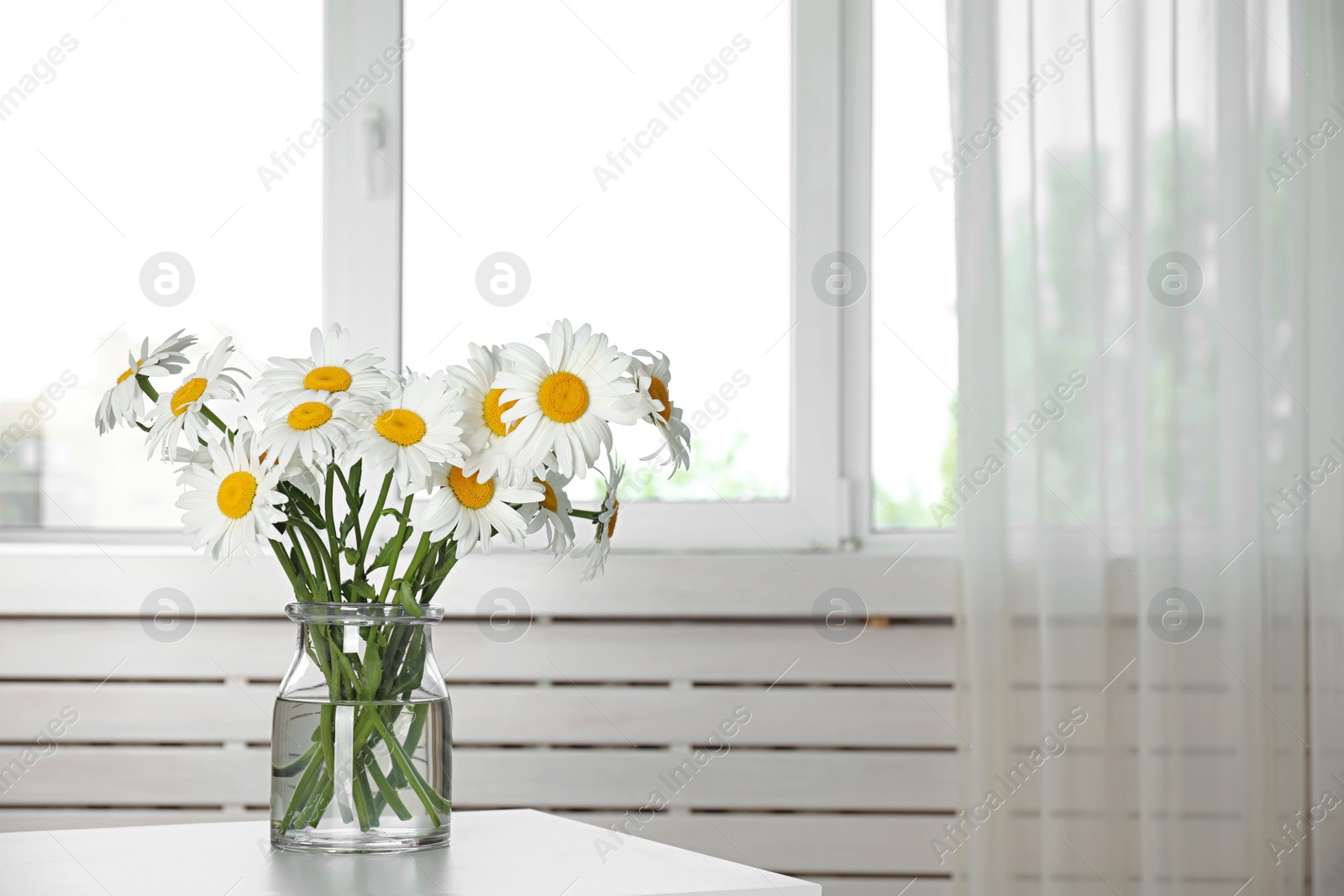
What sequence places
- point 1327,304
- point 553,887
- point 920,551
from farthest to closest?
point 920,551
point 1327,304
point 553,887

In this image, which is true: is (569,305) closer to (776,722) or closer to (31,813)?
(776,722)

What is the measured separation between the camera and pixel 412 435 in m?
0.72

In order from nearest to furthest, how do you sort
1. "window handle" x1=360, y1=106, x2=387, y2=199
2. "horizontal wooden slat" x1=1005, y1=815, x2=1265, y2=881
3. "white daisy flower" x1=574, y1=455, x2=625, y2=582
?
"white daisy flower" x1=574, y1=455, x2=625, y2=582
"horizontal wooden slat" x1=1005, y1=815, x2=1265, y2=881
"window handle" x1=360, y1=106, x2=387, y2=199

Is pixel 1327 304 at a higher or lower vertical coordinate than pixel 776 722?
higher

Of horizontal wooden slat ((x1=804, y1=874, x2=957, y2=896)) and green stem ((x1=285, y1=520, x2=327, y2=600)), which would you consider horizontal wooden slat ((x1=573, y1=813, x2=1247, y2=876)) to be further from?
green stem ((x1=285, y1=520, x2=327, y2=600))

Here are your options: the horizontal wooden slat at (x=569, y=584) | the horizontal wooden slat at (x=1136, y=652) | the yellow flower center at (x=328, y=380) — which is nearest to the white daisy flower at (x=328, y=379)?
the yellow flower center at (x=328, y=380)

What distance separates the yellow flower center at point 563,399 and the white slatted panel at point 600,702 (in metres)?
0.88

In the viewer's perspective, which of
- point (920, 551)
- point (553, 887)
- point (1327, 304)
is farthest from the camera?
point (920, 551)

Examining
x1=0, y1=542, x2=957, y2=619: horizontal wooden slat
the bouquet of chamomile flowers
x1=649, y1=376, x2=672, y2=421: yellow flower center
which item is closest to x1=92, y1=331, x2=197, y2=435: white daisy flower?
the bouquet of chamomile flowers

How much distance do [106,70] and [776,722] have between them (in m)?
1.40

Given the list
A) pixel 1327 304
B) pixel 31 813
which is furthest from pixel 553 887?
pixel 1327 304

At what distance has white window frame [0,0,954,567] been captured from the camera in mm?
1717

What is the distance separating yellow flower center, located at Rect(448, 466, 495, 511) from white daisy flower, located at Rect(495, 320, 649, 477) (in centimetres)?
3

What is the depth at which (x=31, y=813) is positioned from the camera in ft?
5.17
